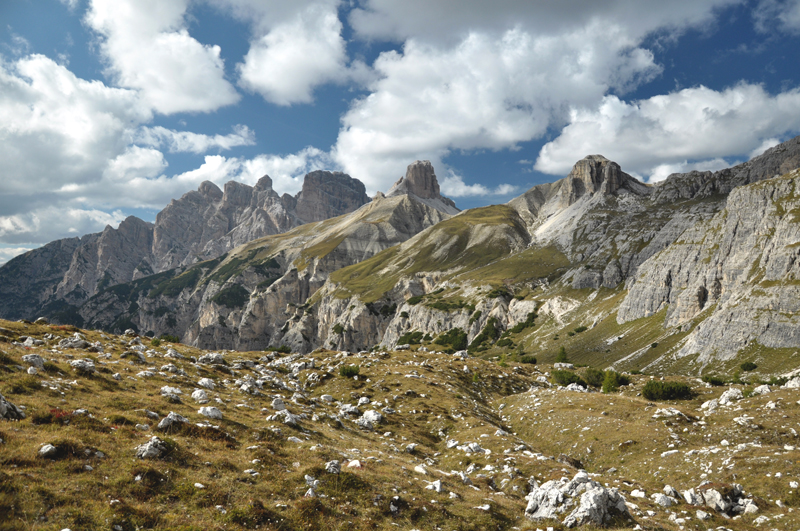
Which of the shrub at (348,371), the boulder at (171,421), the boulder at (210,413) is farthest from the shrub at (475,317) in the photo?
the boulder at (171,421)

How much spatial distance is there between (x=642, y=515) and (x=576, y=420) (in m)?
20.3

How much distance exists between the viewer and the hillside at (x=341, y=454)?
13703 millimetres

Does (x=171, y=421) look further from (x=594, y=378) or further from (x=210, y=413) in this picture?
(x=594, y=378)

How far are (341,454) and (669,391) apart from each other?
42.0 metres

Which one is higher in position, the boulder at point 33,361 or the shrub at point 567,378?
the boulder at point 33,361

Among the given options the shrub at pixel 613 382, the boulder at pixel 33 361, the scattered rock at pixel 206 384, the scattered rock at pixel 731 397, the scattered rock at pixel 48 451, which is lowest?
the shrub at pixel 613 382

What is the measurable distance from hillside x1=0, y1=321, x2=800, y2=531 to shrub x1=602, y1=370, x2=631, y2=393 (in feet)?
29.2

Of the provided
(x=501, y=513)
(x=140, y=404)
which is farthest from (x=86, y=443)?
(x=501, y=513)

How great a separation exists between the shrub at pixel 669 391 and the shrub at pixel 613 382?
20.3ft

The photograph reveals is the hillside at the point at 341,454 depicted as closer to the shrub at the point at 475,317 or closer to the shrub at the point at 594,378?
the shrub at the point at 594,378

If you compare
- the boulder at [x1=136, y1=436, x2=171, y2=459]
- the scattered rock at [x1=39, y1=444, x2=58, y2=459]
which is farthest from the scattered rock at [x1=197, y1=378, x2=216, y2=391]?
the scattered rock at [x1=39, y1=444, x2=58, y2=459]

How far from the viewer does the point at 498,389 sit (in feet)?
186

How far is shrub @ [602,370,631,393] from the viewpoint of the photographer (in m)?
51.8

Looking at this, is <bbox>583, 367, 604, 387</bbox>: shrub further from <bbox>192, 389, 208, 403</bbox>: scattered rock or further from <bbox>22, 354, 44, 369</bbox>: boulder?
<bbox>22, 354, 44, 369</bbox>: boulder
